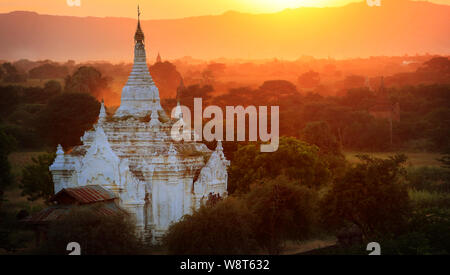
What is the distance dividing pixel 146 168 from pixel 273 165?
978cm

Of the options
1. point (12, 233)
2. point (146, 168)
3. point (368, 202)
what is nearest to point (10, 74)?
point (12, 233)

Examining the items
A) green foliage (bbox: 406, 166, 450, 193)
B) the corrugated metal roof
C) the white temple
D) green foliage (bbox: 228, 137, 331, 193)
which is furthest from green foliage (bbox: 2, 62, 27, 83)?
the corrugated metal roof

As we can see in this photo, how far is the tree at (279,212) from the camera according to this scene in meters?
26.7

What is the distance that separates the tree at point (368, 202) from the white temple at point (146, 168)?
429cm

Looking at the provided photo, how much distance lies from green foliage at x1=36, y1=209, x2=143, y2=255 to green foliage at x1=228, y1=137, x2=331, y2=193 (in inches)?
476

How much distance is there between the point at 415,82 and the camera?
9488 cm

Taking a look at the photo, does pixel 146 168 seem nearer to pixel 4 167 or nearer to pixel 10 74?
pixel 4 167

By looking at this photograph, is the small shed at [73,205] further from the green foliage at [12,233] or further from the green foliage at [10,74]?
the green foliage at [10,74]

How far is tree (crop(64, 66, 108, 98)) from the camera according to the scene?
79575 millimetres

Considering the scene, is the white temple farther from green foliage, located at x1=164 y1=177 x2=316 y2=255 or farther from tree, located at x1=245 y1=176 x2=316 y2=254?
tree, located at x1=245 y1=176 x2=316 y2=254
